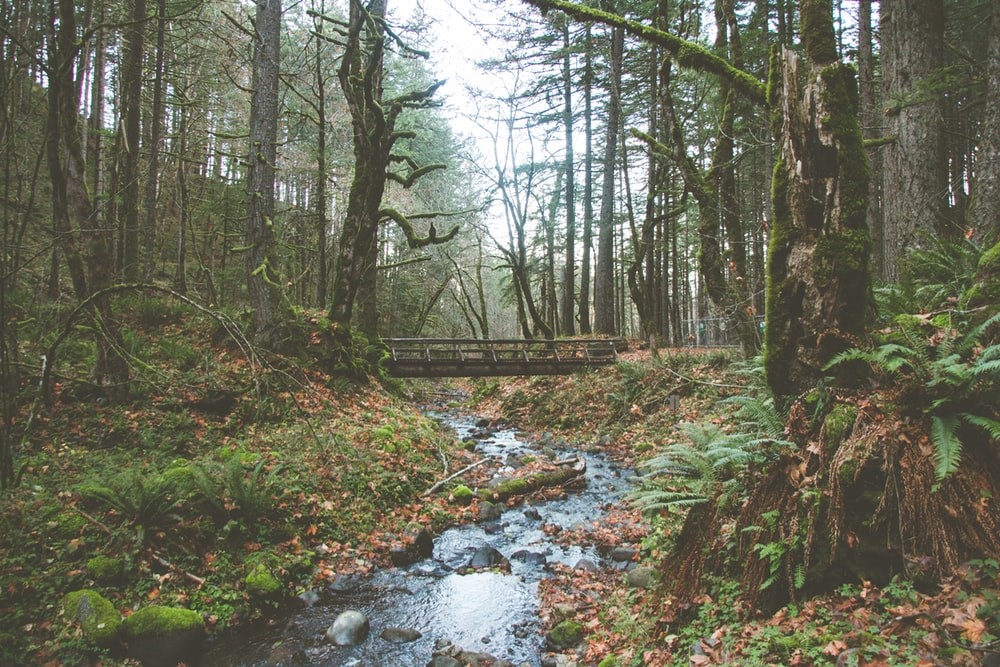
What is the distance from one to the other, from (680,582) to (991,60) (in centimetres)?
813

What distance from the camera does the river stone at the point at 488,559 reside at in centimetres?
652

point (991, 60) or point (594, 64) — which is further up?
point (594, 64)

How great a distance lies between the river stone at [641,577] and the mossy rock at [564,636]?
77 centimetres

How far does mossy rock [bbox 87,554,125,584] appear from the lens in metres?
4.80

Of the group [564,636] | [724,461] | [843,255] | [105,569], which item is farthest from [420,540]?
[843,255]

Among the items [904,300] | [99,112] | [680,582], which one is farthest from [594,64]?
[680,582]

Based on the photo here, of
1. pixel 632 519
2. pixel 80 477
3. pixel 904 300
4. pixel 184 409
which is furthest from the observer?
pixel 184 409

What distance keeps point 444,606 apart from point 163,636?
268 cm

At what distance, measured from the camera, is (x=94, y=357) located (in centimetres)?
860

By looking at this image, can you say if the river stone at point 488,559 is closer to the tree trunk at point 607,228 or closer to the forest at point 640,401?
the forest at point 640,401

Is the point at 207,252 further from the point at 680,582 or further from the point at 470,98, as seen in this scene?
the point at 680,582

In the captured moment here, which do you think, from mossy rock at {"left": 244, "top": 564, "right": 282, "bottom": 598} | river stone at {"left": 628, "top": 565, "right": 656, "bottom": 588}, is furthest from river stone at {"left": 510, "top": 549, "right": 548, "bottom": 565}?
mossy rock at {"left": 244, "top": 564, "right": 282, "bottom": 598}

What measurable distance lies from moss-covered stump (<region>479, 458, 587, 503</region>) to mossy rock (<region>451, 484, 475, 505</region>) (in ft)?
0.74

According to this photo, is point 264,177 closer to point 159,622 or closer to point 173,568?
point 173,568
